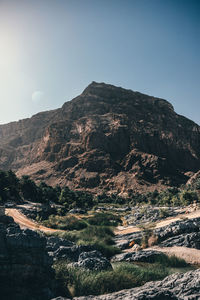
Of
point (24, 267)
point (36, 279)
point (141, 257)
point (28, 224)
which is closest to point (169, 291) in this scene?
point (36, 279)

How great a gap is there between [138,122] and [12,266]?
141639 millimetres

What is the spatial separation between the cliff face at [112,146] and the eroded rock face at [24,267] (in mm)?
93273

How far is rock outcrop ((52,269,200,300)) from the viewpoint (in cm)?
497

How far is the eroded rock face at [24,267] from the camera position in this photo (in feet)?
19.5

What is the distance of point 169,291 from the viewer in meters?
5.22

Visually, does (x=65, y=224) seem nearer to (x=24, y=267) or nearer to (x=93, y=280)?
(x=93, y=280)

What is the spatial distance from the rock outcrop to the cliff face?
9353 cm

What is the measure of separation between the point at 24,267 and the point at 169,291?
4.07m

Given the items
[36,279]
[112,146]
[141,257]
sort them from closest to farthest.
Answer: [36,279] → [141,257] → [112,146]

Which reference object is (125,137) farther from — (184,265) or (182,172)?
(184,265)

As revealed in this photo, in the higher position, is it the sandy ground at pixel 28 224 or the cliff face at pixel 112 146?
the cliff face at pixel 112 146

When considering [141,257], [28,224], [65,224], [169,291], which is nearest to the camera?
[169,291]

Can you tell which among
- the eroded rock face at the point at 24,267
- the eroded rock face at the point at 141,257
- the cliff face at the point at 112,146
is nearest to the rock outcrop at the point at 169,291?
the eroded rock face at the point at 24,267

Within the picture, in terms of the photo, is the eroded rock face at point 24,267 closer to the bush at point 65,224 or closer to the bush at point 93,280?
the bush at point 93,280
